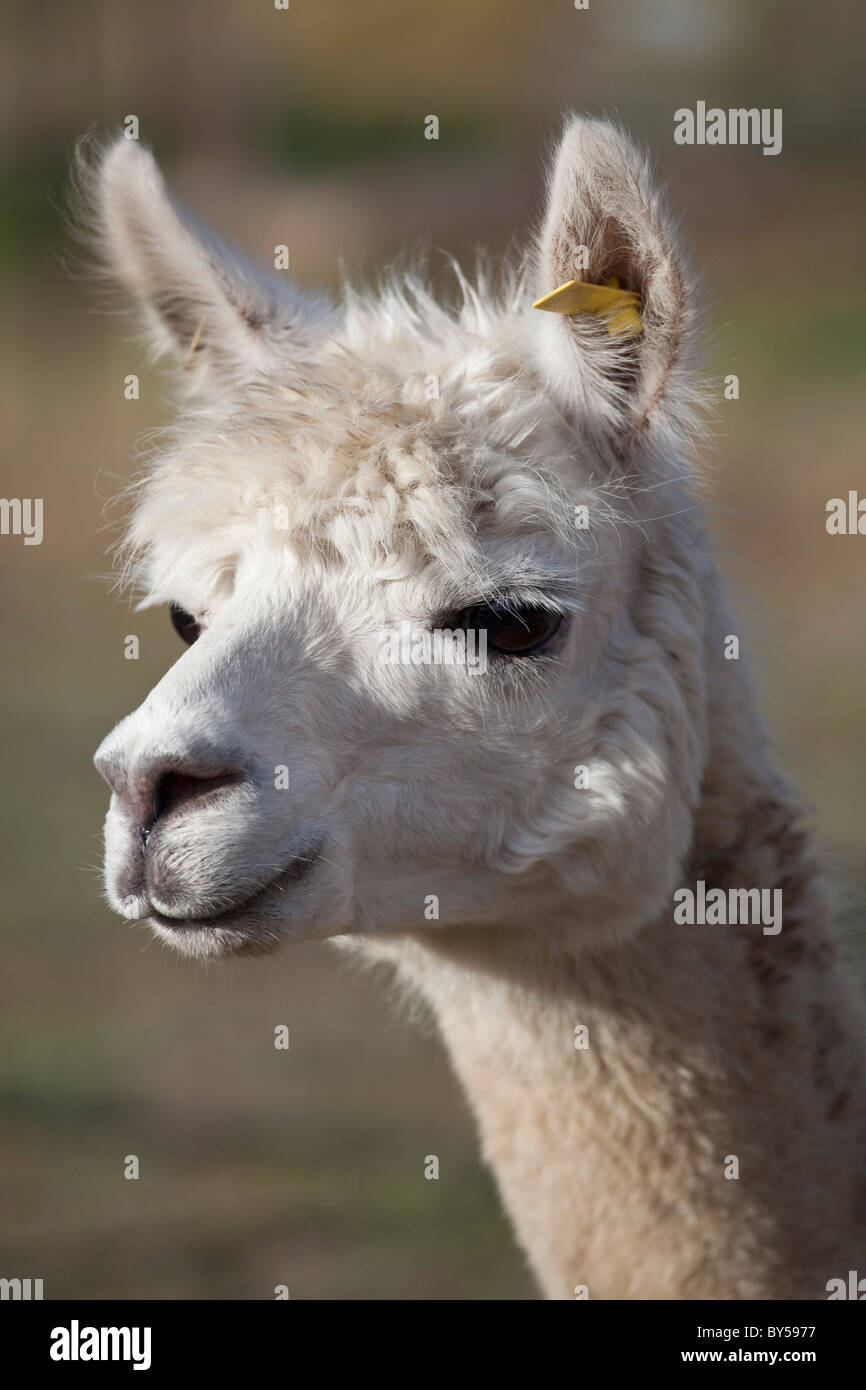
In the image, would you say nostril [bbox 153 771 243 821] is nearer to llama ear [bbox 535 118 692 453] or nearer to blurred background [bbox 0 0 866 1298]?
llama ear [bbox 535 118 692 453]

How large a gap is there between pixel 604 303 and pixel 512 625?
1.80ft

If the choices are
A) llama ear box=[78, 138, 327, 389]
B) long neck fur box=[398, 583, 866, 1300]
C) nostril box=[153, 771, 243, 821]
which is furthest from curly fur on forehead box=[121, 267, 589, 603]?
long neck fur box=[398, 583, 866, 1300]

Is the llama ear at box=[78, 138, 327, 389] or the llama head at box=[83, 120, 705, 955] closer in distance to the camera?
the llama head at box=[83, 120, 705, 955]

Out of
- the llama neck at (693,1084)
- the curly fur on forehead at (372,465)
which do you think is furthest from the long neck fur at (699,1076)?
the curly fur on forehead at (372,465)

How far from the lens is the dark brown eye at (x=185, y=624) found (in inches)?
86.6

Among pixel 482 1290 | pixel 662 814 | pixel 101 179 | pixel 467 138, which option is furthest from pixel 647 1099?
pixel 467 138

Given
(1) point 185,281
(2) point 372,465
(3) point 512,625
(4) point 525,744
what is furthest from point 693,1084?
(1) point 185,281

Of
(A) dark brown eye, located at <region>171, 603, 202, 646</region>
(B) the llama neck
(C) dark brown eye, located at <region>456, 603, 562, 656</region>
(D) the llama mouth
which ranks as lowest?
(B) the llama neck

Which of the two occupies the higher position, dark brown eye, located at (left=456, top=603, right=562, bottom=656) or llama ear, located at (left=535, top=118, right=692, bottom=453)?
llama ear, located at (left=535, top=118, right=692, bottom=453)

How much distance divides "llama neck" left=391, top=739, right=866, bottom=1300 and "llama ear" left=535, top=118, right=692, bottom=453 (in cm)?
70

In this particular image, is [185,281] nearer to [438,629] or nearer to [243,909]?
[438,629]

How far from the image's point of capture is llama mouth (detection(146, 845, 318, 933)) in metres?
1.79

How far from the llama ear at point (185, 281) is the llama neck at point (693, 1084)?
120 centimetres

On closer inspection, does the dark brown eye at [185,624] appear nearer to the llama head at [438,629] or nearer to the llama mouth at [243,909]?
the llama head at [438,629]
